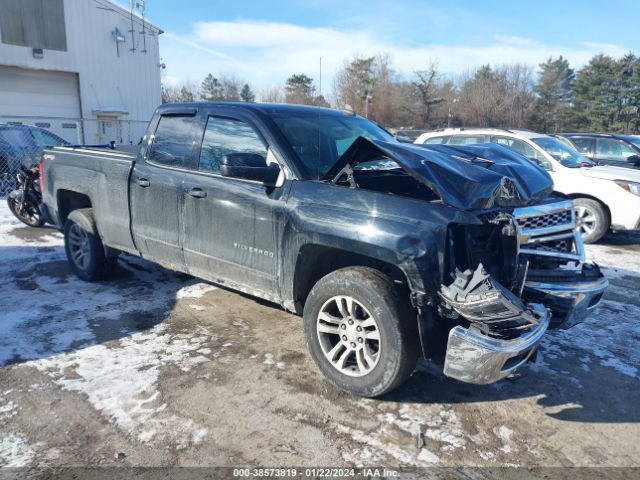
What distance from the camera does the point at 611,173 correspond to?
26.8ft

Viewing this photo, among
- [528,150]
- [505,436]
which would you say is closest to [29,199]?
[505,436]

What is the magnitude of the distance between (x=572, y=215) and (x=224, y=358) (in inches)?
117

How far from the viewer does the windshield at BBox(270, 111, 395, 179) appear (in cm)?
381

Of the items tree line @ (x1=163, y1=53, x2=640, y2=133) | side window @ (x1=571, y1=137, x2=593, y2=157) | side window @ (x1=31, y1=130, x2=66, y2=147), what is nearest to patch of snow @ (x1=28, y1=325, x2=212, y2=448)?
side window @ (x1=31, y1=130, x2=66, y2=147)

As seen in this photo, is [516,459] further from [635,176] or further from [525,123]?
[525,123]

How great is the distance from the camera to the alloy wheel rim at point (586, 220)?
8.19 metres

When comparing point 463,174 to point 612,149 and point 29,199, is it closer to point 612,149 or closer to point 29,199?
point 29,199

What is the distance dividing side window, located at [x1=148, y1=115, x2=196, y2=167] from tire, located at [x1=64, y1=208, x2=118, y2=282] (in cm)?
129

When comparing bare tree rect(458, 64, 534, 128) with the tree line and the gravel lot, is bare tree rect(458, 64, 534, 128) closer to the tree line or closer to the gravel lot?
the tree line

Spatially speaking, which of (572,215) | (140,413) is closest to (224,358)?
(140,413)

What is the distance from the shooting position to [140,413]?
314 cm

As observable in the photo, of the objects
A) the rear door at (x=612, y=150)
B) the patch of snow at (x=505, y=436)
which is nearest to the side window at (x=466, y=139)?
the rear door at (x=612, y=150)

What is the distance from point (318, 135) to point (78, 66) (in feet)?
71.9

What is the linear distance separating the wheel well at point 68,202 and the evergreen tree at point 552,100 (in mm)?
51015
